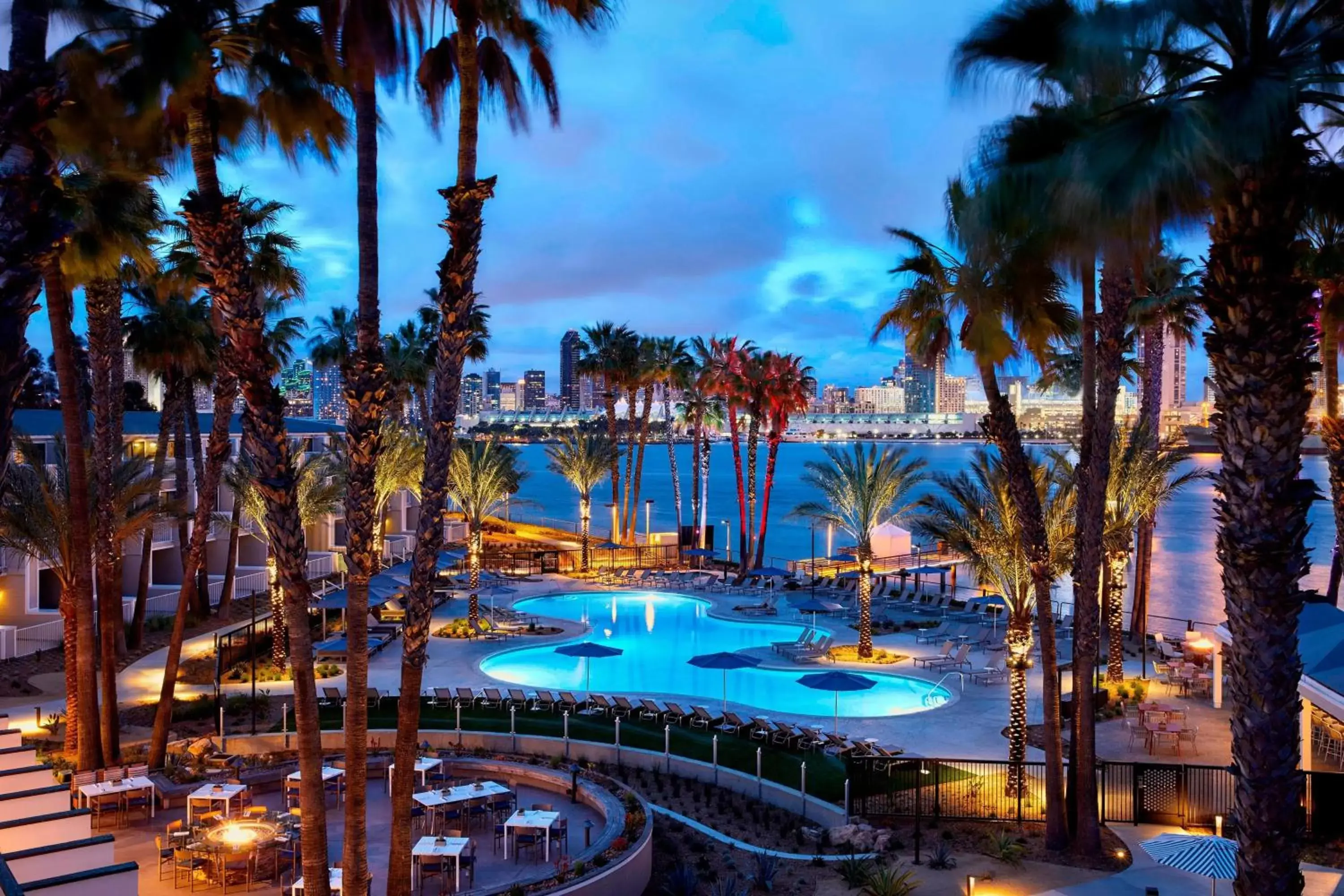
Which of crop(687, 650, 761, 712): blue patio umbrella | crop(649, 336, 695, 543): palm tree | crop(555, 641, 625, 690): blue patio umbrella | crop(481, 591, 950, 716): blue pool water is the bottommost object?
crop(481, 591, 950, 716): blue pool water

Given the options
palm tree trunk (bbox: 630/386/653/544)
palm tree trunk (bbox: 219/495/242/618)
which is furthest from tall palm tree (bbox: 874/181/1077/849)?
palm tree trunk (bbox: 630/386/653/544)

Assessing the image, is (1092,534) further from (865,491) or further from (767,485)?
(767,485)

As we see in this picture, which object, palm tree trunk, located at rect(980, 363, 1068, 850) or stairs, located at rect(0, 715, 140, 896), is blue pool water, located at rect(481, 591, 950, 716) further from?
stairs, located at rect(0, 715, 140, 896)

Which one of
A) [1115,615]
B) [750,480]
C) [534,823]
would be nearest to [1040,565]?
[534,823]

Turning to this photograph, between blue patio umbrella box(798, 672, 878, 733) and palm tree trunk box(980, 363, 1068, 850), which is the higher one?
palm tree trunk box(980, 363, 1068, 850)

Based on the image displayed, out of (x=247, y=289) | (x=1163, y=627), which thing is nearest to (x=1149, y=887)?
(x=247, y=289)

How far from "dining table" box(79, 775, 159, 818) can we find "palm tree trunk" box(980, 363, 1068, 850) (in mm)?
14621

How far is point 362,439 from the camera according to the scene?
32.8ft

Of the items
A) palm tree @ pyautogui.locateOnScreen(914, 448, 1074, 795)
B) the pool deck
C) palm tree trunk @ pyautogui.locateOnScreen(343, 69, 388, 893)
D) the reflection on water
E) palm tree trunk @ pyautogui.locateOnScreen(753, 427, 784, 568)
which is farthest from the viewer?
the reflection on water

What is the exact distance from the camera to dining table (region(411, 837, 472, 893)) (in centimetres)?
1281

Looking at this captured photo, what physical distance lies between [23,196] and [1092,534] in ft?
43.8

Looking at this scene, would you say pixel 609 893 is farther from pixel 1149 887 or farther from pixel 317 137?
pixel 317 137

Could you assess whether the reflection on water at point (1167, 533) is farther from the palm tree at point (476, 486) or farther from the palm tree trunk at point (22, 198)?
the palm tree trunk at point (22, 198)

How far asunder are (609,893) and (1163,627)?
144 feet
